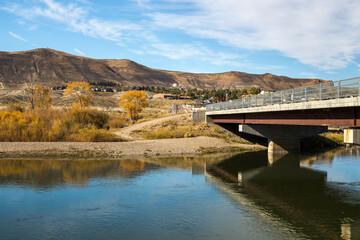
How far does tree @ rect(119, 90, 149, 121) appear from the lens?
63312 millimetres

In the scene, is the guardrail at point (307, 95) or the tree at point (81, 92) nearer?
the guardrail at point (307, 95)

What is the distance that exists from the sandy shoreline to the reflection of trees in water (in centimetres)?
296

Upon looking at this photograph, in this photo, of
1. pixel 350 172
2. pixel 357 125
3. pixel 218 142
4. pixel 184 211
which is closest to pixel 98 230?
pixel 184 211

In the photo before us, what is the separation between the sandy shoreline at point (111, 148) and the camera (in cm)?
3057

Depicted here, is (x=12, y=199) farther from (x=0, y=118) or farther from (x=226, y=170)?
(x=0, y=118)

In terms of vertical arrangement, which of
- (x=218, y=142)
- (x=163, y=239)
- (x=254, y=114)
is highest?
(x=254, y=114)

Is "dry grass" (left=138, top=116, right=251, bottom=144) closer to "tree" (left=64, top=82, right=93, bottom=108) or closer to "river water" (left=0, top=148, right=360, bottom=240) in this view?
→ "river water" (left=0, top=148, right=360, bottom=240)

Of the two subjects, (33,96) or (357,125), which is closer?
(357,125)

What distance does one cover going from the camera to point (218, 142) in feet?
132

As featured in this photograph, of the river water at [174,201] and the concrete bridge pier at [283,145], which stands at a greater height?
the concrete bridge pier at [283,145]

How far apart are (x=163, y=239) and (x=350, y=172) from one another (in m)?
18.9

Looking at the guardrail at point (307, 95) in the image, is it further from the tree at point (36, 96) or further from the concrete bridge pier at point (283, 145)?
the tree at point (36, 96)

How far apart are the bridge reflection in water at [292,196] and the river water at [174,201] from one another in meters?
0.05

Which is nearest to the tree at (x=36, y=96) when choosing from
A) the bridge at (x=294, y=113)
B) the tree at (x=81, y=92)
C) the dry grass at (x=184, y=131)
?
the tree at (x=81, y=92)
